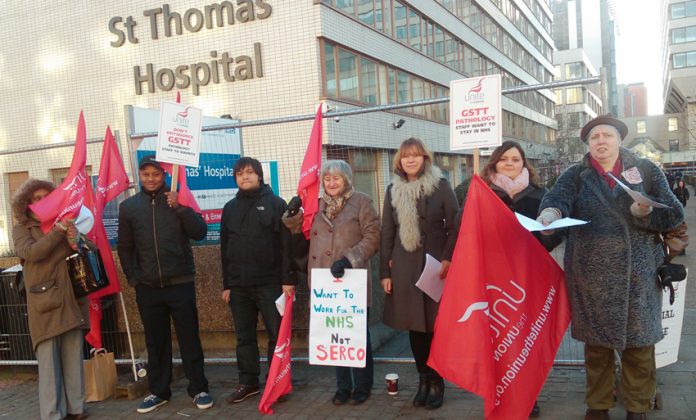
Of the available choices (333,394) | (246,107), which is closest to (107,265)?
(333,394)

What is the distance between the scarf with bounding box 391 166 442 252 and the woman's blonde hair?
70 millimetres

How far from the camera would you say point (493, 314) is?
353 cm

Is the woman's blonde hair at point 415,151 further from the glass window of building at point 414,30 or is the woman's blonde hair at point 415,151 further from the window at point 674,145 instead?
the window at point 674,145

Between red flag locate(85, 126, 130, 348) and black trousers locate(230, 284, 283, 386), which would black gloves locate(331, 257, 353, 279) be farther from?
red flag locate(85, 126, 130, 348)

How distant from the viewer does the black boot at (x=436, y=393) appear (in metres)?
4.16

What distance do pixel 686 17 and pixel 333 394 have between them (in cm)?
7834

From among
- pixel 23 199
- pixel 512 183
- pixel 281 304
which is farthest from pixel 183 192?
pixel 512 183

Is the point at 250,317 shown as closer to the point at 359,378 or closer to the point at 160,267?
the point at 160,267

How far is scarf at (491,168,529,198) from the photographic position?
4.02 meters

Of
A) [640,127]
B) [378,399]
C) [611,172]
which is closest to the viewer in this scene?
[611,172]

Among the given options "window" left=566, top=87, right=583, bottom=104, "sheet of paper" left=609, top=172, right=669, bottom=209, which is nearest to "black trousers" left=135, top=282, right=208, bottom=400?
"sheet of paper" left=609, top=172, right=669, bottom=209

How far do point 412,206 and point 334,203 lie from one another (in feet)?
2.12

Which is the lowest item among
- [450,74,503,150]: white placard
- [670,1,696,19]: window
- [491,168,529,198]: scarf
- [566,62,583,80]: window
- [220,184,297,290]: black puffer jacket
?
[220,184,297,290]: black puffer jacket

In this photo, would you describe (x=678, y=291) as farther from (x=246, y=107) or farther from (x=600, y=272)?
(x=246, y=107)
